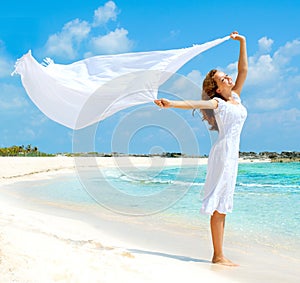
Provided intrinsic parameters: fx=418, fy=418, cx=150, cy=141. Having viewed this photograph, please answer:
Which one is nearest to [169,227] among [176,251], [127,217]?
[127,217]

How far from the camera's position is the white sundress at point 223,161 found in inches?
169

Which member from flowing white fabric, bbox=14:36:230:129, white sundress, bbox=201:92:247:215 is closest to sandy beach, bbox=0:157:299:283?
white sundress, bbox=201:92:247:215

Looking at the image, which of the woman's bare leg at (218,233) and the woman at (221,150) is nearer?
the woman at (221,150)

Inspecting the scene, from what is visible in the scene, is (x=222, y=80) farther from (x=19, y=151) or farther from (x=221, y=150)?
(x=19, y=151)

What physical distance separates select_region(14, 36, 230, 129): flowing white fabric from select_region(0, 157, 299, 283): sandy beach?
1662 millimetres

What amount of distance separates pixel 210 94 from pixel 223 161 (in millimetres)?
758

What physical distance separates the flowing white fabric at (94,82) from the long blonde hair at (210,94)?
31.3 inches

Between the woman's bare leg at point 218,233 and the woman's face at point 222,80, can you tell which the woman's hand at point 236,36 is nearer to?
the woman's face at point 222,80

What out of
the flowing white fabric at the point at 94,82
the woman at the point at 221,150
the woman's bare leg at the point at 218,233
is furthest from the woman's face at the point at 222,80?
the woman's bare leg at the point at 218,233

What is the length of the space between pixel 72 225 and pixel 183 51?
3383mm

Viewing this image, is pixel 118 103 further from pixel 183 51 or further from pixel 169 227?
pixel 169 227

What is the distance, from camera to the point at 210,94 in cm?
453

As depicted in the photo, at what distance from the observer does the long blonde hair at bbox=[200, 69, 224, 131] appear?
14.4 ft

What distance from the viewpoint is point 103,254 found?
4.31 meters
